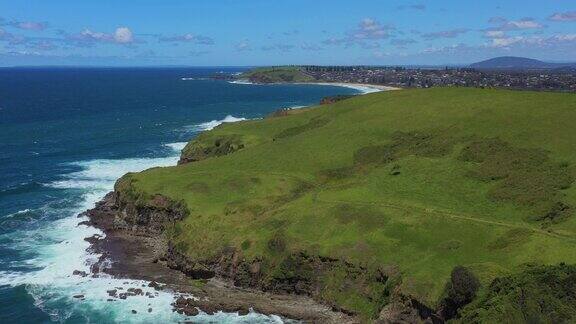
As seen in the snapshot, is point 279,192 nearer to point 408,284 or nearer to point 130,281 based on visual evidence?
point 130,281

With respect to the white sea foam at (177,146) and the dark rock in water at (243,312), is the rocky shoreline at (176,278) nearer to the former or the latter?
the dark rock in water at (243,312)

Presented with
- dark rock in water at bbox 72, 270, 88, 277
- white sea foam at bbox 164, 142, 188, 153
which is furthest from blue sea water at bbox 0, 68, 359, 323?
dark rock in water at bbox 72, 270, 88, 277

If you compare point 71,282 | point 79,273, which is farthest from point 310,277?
point 79,273

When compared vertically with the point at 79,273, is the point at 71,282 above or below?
below

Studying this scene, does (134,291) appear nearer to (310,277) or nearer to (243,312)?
(243,312)

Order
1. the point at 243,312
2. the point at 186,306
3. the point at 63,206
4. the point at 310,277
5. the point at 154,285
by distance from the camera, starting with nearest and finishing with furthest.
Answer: the point at 243,312, the point at 186,306, the point at 310,277, the point at 154,285, the point at 63,206

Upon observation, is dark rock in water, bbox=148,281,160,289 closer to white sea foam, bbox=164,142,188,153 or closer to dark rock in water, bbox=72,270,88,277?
dark rock in water, bbox=72,270,88,277
